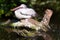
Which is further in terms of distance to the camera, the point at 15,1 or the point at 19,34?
the point at 15,1

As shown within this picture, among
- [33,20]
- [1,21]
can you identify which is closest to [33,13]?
[33,20]

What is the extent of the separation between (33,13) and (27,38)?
87 centimetres

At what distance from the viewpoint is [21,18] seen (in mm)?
6637

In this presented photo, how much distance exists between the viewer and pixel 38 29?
241 inches

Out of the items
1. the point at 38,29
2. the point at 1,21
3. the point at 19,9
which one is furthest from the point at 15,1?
the point at 38,29

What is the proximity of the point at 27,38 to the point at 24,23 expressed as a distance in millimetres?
583

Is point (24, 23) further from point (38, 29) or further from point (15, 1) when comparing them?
point (15, 1)

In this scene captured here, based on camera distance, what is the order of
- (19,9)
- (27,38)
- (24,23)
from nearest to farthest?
(27,38)
(24,23)
(19,9)

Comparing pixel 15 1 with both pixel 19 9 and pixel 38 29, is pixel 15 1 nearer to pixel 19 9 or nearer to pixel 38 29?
pixel 19 9

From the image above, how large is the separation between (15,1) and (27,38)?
1.40m

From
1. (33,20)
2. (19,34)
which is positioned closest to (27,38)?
(19,34)

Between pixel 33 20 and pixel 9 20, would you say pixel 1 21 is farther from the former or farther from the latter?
pixel 33 20

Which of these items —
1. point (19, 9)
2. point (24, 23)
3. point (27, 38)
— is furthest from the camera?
point (19, 9)

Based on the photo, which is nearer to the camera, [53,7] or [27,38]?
[27,38]
